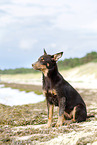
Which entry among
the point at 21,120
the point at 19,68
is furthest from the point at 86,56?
the point at 21,120

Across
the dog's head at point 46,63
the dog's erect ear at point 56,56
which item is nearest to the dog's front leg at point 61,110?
the dog's head at point 46,63

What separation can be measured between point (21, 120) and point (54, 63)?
339 cm

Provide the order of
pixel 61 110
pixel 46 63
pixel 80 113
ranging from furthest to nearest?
pixel 80 113, pixel 61 110, pixel 46 63

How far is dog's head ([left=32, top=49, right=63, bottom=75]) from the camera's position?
742 cm

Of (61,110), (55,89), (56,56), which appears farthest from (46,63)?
(61,110)

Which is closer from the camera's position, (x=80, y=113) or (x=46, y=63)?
(x=46, y=63)

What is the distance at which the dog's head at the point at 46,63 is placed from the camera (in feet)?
24.4

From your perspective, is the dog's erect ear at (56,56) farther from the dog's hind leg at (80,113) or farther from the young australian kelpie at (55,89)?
the dog's hind leg at (80,113)

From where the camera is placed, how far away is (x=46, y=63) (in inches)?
293

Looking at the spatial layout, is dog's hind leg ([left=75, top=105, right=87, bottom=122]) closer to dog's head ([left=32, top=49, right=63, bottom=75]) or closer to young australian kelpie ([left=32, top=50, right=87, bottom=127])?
young australian kelpie ([left=32, top=50, right=87, bottom=127])

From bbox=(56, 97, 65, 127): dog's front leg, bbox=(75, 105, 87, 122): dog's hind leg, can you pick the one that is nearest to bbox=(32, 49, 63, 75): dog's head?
bbox=(56, 97, 65, 127): dog's front leg

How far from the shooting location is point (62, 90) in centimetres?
764

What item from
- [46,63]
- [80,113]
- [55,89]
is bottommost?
[80,113]

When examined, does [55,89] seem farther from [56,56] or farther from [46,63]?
[56,56]
